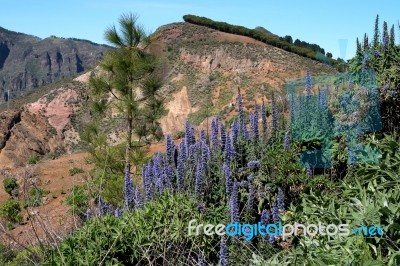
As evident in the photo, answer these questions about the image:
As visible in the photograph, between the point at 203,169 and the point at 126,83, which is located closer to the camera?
the point at 203,169

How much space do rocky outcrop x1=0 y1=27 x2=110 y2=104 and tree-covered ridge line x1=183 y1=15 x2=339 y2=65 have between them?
384 feet

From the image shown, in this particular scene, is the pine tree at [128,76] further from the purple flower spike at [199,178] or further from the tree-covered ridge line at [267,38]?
the tree-covered ridge line at [267,38]

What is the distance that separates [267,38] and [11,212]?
37345mm

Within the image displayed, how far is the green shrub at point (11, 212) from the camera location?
1520 centimetres

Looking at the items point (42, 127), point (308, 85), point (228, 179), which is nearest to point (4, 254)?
point (228, 179)

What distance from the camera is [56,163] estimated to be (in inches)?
977

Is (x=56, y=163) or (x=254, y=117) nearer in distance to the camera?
(x=254, y=117)

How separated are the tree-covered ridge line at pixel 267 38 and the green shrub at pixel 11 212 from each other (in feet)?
110

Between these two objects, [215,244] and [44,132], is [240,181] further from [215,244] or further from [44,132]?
[44,132]

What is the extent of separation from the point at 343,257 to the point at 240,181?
2036 millimetres

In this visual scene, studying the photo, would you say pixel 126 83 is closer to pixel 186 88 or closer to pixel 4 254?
pixel 4 254

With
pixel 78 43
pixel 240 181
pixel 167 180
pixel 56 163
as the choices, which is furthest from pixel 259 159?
pixel 78 43

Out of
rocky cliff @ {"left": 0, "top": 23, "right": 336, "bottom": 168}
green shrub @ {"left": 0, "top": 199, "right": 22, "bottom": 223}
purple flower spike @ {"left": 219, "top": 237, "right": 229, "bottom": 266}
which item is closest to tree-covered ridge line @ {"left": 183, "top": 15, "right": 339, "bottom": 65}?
rocky cliff @ {"left": 0, "top": 23, "right": 336, "bottom": 168}

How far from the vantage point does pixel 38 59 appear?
177750 millimetres
